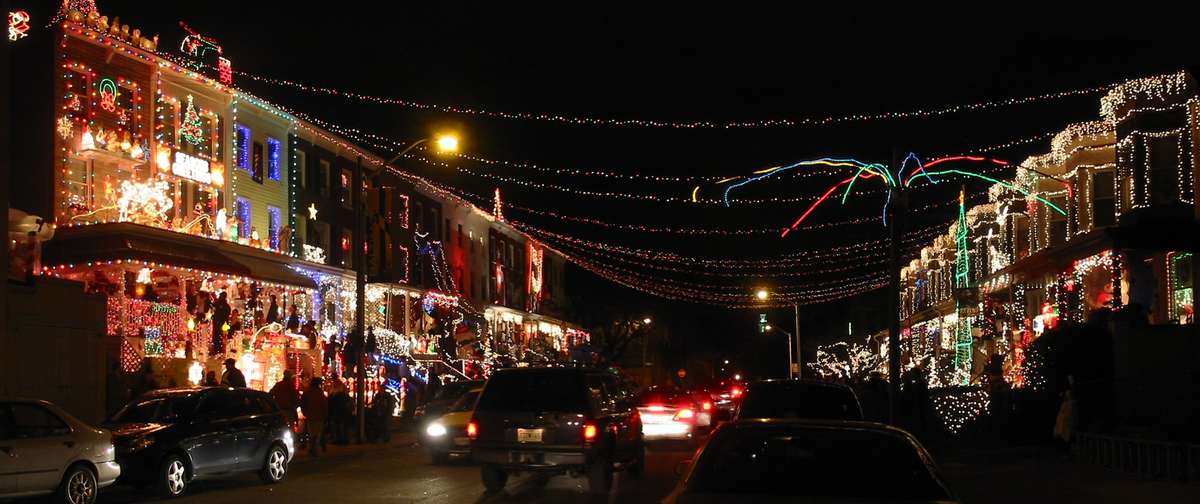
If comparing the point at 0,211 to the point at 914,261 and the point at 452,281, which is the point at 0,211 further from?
the point at 914,261

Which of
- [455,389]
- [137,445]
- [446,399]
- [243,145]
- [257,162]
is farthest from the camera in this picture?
[257,162]

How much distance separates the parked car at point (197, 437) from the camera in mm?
16750

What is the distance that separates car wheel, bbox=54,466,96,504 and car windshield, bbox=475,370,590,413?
16.8ft

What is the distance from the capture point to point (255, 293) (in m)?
33.2

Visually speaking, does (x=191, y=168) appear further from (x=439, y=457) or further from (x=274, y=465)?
(x=274, y=465)

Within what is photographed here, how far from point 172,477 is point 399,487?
127 inches

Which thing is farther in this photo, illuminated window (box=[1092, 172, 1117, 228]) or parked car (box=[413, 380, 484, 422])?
illuminated window (box=[1092, 172, 1117, 228])

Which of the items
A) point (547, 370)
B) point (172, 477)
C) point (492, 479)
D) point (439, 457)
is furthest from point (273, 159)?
point (492, 479)

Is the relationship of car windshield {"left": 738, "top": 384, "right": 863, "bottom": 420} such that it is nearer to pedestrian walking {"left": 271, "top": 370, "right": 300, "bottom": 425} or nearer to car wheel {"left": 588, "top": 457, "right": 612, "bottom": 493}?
car wheel {"left": 588, "top": 457, "right": 612, "bottom": 493}

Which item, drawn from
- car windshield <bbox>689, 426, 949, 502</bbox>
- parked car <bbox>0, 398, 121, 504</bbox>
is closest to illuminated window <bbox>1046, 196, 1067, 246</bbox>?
parked car <bbox>0, 398, 121, 504</bbox>

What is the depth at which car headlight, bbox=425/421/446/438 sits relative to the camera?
837 inches

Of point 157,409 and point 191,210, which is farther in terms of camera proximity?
point 191,210

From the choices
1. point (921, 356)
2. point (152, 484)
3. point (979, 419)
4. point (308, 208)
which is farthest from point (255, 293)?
point (921, 356)

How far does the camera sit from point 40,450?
14.6 metres
